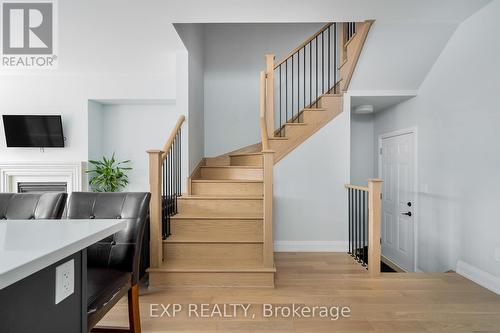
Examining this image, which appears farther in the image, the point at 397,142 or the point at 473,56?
the point at 397,142

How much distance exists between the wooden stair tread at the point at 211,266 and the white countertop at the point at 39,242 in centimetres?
176

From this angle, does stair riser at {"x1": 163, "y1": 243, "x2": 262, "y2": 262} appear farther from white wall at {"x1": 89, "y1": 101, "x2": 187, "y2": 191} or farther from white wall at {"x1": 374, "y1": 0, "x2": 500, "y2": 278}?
white wall at {"x1": 374, "y1": 0, "x2": 500, "y2": 278}

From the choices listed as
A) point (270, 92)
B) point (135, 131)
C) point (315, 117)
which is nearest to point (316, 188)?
point (315, 117)

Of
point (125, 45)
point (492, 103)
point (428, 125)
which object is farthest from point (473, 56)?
point (125, 45)

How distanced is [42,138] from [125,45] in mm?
1927

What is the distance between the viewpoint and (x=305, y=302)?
7.85 ft

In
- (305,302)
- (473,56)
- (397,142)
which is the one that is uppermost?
(473,56)

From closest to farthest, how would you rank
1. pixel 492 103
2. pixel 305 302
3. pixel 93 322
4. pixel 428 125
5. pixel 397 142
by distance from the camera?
pixel 93 322 < pixel 305 302 < pixel 492 103 < pixel 428 125 < pixel 397 142

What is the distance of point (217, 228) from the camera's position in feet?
10.2

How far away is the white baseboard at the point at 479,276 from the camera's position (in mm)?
2602

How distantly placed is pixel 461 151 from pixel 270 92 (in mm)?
2327

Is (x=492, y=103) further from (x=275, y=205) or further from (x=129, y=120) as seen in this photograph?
(x=129, y=120)

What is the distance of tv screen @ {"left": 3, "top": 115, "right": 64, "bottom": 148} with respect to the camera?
161 inches

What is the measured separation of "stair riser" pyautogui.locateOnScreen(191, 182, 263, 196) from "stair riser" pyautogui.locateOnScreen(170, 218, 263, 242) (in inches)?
28.6
